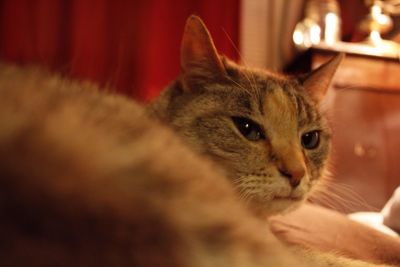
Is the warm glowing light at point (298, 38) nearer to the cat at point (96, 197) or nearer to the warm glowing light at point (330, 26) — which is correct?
the warm glowing light at point (330, 26)

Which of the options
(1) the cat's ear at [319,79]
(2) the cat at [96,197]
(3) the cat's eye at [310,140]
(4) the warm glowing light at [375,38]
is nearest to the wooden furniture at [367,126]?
(4) the warm glowing light at [375,38]

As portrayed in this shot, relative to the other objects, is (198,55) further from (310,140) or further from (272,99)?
(310,140)

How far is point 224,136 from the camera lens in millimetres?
905

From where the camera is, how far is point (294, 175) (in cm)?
88

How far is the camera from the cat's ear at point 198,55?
3.02ft

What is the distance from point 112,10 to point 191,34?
1.62 metres

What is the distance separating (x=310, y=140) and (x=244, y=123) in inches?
9.0

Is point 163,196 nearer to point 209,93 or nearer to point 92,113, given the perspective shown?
point 92,113

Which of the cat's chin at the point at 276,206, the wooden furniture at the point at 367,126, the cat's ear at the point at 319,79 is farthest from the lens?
the wooden furniture at the point at 367,126

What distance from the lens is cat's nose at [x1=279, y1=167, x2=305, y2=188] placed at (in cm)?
87

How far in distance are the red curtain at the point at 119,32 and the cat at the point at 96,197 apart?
1.93 meters

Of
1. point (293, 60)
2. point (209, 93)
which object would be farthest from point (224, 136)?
point (293, 60)

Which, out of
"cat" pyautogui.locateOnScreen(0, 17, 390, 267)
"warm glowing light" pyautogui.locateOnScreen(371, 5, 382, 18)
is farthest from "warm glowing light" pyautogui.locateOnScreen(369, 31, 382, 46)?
"cat" pyautogui.locateOnScreen(0, 17, 390, 267)

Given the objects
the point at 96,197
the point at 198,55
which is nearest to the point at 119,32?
the point at 198,55
